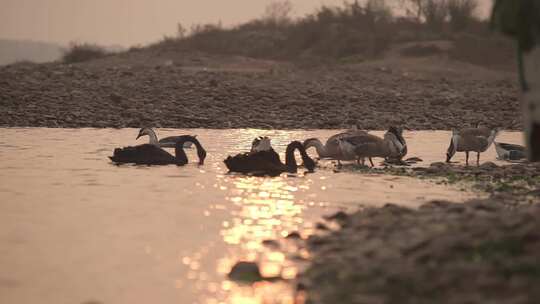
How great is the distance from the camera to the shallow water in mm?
8023

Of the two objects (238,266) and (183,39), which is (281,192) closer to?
(238,266)

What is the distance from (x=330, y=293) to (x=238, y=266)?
1.27 metres

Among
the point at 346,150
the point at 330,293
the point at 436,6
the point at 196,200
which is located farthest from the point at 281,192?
the point at 436,6

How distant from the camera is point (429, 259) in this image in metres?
7.52

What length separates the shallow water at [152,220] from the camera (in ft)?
26.3

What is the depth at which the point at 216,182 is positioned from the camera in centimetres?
1558

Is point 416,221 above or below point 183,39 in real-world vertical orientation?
below

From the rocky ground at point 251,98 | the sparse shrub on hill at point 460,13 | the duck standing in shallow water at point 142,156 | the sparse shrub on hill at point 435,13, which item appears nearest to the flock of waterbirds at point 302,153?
the duck standing in shallow water at point 142,156

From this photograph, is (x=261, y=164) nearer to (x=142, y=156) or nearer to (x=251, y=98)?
(x=142, y=156)

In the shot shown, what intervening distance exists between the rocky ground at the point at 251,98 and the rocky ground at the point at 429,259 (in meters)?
18.8

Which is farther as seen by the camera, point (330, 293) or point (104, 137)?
point (104, 137)

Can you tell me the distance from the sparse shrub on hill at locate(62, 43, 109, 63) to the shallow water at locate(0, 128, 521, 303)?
94.6 feet

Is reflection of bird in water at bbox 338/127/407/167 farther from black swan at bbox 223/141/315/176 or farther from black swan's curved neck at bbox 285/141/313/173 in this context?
black swan at bbox 223/141/315/176

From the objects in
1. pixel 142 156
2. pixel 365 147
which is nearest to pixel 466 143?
pixel 365 147
